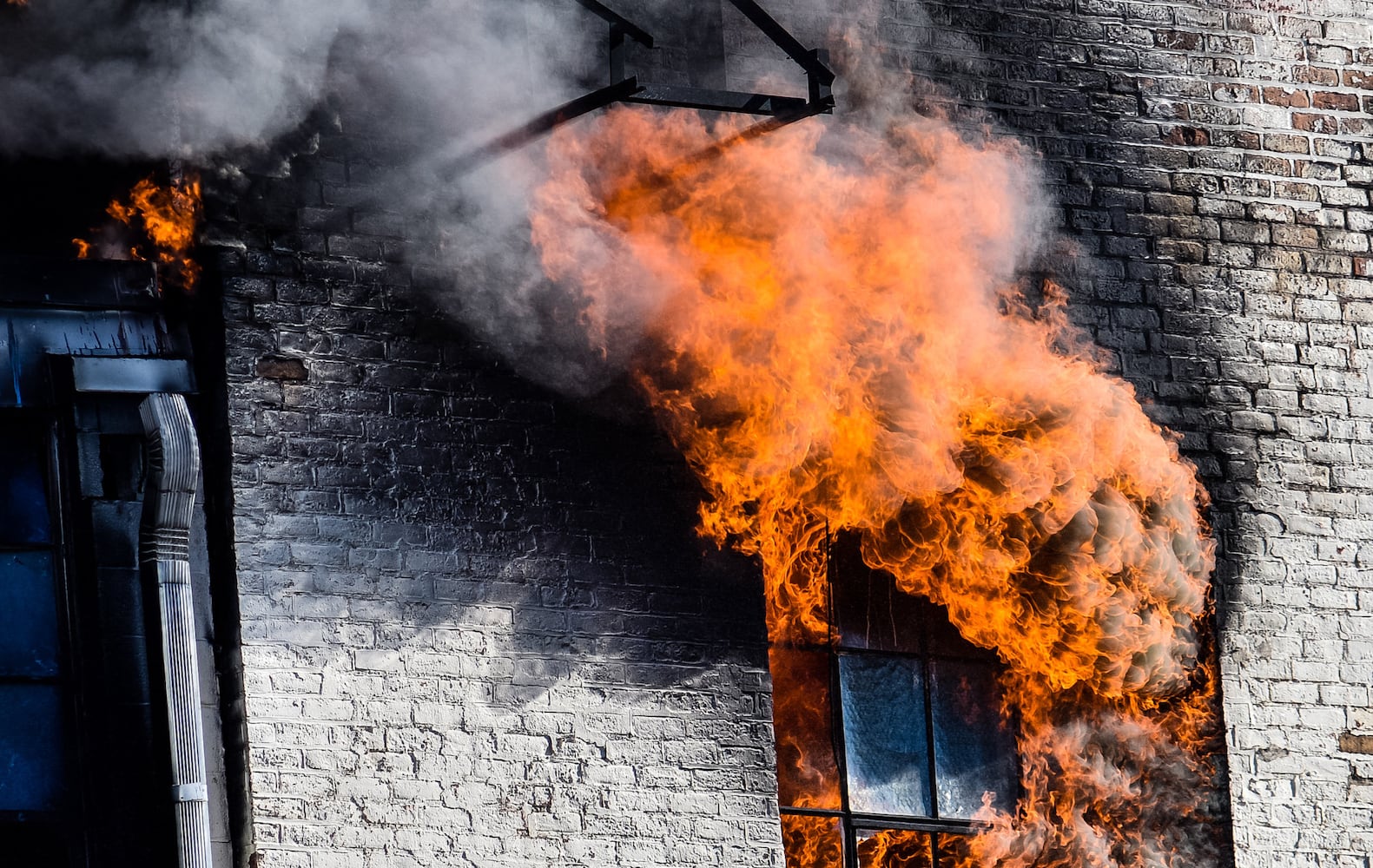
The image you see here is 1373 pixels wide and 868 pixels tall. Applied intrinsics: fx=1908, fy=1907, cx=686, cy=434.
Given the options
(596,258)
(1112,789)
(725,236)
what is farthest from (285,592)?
(1112,789)

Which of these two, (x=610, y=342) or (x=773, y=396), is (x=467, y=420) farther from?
(x=773, y=396)

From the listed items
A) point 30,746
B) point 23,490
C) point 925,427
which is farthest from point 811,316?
point 30,746

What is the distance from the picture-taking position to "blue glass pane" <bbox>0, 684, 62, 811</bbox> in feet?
18.1

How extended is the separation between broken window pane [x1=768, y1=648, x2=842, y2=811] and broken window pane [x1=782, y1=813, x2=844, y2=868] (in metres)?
0.05

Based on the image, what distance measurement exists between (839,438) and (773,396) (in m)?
0.28

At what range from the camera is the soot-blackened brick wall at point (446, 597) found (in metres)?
5.68

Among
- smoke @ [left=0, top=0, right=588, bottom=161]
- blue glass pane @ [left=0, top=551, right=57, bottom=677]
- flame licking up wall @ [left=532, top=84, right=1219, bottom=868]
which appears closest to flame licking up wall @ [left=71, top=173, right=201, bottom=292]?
smoke @ [left=0, top=0, right=588, bottom=161]

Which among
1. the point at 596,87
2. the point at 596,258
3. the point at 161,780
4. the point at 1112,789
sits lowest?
the point at 1112,789

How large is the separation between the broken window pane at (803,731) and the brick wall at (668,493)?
30 cm

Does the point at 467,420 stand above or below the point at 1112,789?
above

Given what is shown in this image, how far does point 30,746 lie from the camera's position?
18.3ft

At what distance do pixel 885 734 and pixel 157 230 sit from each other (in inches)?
118

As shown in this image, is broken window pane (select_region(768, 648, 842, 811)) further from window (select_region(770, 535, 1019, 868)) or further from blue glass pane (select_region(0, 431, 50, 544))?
blue glass pane (select_region(0, 431, 50, 544))

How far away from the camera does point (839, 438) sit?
6480 millimetres
